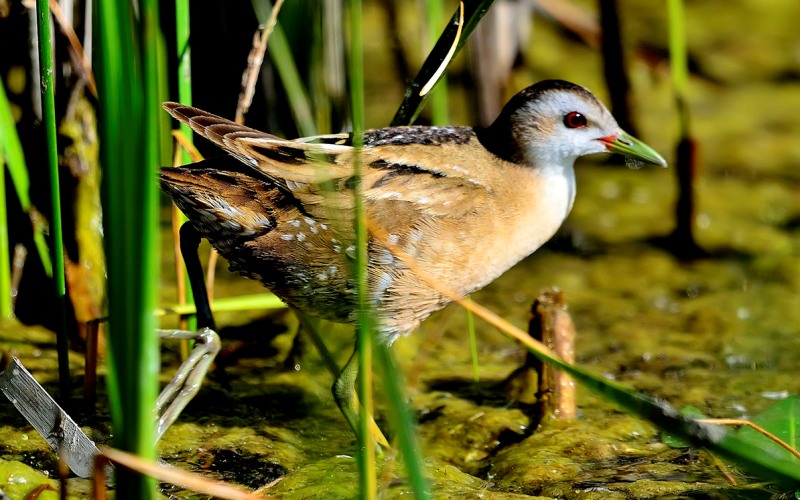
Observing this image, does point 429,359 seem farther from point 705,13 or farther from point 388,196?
point 705,13

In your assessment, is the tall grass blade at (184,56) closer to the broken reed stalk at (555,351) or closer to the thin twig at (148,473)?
the broken reed stalk at (555,351)

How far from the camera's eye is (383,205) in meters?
2.64

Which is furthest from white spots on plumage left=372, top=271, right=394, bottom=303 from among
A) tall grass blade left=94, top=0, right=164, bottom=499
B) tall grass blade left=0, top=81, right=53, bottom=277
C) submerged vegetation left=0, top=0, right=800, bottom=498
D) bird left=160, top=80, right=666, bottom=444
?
tall grass blade left=94, top=0, right=164, bottom=499

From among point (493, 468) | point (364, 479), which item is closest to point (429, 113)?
point (493, 468)

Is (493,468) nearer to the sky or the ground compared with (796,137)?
nearer to the ground

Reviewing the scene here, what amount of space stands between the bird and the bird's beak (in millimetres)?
64

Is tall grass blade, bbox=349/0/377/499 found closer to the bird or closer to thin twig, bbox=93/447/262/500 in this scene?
thin twig, bbox=93/447/262/500

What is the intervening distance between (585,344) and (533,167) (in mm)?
961

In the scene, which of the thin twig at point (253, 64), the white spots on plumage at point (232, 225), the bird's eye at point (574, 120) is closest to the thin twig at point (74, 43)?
the thin twig at point (253, 64)

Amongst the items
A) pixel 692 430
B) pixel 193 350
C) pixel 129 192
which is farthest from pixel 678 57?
pixel 129 192

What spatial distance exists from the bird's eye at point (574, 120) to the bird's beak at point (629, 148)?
75mm

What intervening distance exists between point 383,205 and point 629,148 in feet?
2.60

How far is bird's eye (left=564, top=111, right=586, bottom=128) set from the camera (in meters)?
2.91

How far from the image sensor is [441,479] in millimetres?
2613
